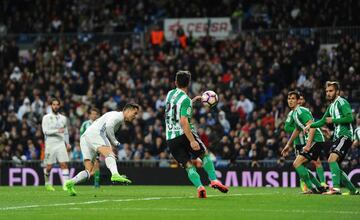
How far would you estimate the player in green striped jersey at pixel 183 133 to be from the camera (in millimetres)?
16969

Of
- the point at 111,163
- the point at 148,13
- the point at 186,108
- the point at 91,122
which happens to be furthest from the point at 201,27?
the point at 186,108

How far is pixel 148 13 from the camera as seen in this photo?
41094 mm

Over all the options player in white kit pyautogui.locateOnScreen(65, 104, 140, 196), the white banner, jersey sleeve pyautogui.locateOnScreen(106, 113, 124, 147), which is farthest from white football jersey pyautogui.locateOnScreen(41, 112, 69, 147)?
the white banner

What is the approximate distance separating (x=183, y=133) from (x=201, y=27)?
69.7ft

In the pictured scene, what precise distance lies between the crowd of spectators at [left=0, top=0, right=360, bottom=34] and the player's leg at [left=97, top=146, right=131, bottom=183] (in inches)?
719

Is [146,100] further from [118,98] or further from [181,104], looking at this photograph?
[181,104]

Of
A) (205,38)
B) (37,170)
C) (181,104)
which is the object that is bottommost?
(37,170)

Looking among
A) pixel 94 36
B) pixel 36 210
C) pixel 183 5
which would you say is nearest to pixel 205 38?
pixel 183 5

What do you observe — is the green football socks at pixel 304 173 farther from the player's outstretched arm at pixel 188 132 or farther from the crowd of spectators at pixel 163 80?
the crowd of spectators at pixel 163 80

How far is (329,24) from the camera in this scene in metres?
35.4

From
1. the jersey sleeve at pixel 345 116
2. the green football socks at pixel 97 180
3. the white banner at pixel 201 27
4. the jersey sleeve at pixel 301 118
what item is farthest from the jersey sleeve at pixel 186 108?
the white banner at pixel 201 27

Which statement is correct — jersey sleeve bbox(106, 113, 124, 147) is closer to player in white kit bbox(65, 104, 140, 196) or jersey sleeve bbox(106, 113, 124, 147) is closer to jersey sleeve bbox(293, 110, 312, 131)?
player in white kit bbox(65, 104, 140, 196)

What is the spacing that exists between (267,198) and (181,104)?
100 inches

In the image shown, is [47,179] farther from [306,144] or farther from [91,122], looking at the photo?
[306,144]
